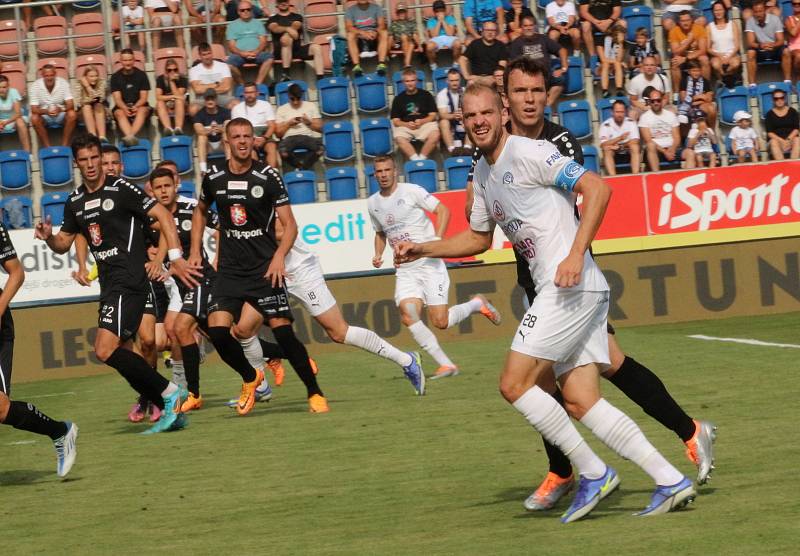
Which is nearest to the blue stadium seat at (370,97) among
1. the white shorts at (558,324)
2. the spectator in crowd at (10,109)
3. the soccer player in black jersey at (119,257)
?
the spectator in crowd at (10,109)

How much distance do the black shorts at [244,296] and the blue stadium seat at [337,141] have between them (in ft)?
34.1

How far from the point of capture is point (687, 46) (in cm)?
2216

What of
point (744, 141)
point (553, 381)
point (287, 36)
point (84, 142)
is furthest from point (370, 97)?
point (553, 381)

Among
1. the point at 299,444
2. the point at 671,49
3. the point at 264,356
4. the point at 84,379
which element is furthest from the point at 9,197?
the point at 299,444

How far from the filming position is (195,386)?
41.4 feet

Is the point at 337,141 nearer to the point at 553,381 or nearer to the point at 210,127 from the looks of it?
the point at 210,127

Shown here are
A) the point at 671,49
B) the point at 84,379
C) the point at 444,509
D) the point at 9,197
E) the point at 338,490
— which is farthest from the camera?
the point at 671,49

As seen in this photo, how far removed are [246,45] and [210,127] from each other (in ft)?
6.52

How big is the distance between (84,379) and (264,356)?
4720 millimetres

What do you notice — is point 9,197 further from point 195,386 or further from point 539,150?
point 539,150

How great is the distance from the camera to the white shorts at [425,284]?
14.4m

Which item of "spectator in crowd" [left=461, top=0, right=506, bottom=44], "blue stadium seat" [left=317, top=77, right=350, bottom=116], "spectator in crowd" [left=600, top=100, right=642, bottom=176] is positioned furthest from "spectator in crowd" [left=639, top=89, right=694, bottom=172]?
"blue stadium seat" [left=317, top=77, right=350, bottom=116]

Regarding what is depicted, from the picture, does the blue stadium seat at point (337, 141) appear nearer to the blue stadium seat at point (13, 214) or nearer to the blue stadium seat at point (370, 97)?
the blue stadium seat at point (370, 97)

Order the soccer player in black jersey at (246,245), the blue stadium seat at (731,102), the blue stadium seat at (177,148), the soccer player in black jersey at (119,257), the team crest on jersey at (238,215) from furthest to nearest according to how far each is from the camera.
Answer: the blue stadium seat at (731,102) < the blue stadium seat at (177,148) < the team crest on jersey at (238,215) < the soccer player in black jersey at (246,245) < the soccer player in black jersey at (119,257)
